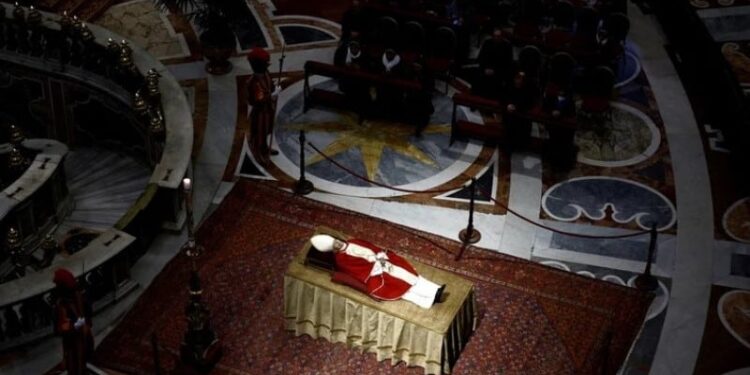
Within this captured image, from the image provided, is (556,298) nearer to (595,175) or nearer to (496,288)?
(496,288)

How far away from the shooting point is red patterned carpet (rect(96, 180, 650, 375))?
1186cm

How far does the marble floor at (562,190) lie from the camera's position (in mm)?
12430

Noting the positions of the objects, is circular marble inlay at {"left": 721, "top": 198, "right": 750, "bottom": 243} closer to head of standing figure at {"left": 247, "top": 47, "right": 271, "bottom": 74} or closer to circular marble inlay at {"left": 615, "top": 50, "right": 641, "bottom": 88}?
circular marble inlay at {"left": 615, "top": 50, "right": 641, "bottom": 88}

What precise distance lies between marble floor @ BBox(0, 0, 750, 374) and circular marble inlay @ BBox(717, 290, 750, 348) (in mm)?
13

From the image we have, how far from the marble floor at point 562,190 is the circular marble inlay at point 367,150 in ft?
0.07

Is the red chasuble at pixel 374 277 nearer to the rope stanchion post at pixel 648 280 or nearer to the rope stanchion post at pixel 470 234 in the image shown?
the rope stanchion post at pixel 470 234

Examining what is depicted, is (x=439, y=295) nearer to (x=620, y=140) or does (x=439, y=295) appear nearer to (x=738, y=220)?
(x=738, y=220)

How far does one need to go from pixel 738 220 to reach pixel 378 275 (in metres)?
4.94

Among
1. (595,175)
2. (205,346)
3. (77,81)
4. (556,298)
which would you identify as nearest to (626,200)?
(595,175)

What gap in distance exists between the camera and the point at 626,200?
1431 centimetres

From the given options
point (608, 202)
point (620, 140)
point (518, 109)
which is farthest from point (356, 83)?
point (608, 202)

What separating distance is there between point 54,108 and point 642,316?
8.00 metres

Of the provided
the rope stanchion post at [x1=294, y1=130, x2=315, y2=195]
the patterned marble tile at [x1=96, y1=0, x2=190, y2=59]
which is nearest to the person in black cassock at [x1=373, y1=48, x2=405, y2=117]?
the rope stanchion post at [x1=294, y1=130, x2=315, y2=195]

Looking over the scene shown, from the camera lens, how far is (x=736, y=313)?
1248cm
